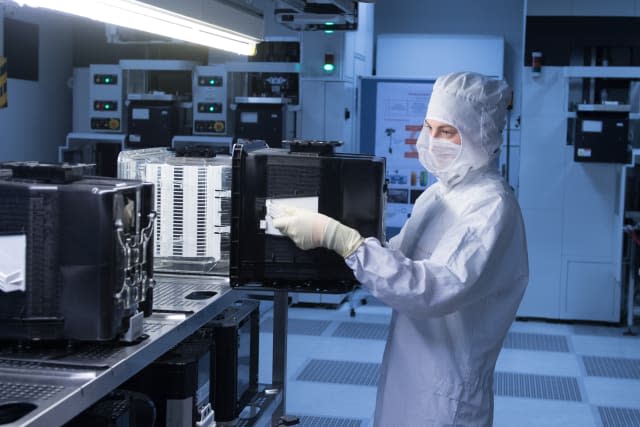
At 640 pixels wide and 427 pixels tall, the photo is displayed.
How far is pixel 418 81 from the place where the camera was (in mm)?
6844

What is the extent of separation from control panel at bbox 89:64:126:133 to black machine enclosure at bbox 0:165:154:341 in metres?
5.32

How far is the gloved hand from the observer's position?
217cm

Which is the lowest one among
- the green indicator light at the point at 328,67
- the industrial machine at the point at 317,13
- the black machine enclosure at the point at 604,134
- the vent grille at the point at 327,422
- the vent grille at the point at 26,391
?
the vent grille at the point at 327,422

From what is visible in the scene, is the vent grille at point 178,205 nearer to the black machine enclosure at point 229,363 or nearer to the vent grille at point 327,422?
the black machine enclosure at point 229,363

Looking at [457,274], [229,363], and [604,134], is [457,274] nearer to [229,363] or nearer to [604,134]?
[229,363]

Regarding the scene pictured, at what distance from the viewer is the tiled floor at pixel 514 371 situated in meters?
4.39

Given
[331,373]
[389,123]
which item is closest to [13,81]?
[389,123]

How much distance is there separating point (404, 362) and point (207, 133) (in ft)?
15.4

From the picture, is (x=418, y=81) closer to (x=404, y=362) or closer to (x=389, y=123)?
(x=389, y=123)

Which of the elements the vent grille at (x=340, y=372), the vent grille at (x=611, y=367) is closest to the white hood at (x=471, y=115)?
the vent grille at (x=340, y=372)

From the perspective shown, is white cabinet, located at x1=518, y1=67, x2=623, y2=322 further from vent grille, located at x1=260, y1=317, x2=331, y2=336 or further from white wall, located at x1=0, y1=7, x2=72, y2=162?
white wall, located at x1=0, y1=7, x2=72, y2=162

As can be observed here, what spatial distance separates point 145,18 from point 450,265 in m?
1.15

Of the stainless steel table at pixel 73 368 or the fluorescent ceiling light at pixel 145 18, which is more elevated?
the fluorescent ceiling light at pixel 145 18

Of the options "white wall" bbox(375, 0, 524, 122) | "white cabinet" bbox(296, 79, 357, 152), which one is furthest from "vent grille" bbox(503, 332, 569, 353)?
"white wall" bbox(375, 0, 524, 122)
